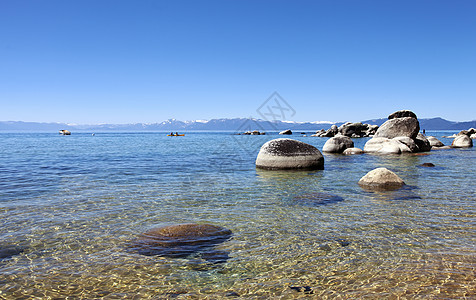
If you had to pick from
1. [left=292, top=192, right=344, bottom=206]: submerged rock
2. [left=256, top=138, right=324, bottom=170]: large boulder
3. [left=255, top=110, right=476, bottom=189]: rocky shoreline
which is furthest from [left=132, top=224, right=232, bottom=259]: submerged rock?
[left=256, top=138, right=324, bottom=170]: large boulder

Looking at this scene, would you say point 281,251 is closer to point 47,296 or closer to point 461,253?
point 461,253

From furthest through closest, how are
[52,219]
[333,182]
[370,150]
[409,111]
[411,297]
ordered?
[409,111]
[370,150]
[333,182]
[52,219]
[411,297]

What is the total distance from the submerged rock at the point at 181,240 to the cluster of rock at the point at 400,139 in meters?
26.1

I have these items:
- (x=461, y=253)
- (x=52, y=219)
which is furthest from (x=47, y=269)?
(x=461, y=253)

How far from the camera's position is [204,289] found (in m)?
4.33

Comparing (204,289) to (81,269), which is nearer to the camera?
(204,289)

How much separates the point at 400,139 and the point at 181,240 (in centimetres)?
3042

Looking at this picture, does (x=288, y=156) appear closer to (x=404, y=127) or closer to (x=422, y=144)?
(x=404, y=127)

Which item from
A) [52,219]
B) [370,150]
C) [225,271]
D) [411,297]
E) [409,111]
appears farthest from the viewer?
[409,111]

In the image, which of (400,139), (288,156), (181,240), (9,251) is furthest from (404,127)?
(9,251)

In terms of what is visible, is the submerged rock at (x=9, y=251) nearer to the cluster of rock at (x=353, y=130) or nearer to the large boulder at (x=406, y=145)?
the large boulder at (x=406, y=145)

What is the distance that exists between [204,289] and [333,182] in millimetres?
10234

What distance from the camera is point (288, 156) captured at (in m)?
17.3

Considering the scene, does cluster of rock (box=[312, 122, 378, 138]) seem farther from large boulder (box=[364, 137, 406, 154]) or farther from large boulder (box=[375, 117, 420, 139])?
large boulder (box=[364, 137, 406, 154])
